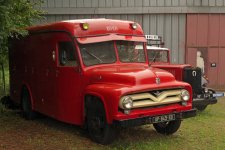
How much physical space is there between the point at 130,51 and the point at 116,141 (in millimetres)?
2005

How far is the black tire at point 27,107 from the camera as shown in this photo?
36.4ft

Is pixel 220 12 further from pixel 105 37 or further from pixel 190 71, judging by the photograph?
pixel 105 37

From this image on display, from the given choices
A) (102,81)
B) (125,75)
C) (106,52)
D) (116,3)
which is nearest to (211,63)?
(116,3)

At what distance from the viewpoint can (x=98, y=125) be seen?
26.7 feet

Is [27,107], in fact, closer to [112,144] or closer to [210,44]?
[112,144]

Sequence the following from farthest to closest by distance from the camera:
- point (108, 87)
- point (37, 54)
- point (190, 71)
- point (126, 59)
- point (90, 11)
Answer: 1. point (90, 11)
2. point (190, 71)
3. point (37, 54)
4. point (126, 59)
5. point (108, 87)

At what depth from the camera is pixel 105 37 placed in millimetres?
8859

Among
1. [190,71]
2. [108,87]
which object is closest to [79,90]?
[108,87]

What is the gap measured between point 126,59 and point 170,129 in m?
1.77

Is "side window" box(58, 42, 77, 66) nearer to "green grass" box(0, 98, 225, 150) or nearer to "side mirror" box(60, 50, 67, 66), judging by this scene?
"side mirror" box(60, 50, 67, 66)

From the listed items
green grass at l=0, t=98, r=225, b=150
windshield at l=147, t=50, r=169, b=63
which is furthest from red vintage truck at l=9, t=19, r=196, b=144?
windshield at l=147, t=50, r=169, b=63

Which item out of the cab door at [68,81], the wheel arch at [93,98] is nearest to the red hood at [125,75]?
the wheel arch at [93,98]

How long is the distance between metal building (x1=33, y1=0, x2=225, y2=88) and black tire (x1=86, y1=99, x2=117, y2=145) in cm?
1310

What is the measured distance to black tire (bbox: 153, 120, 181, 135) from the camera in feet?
29.5
